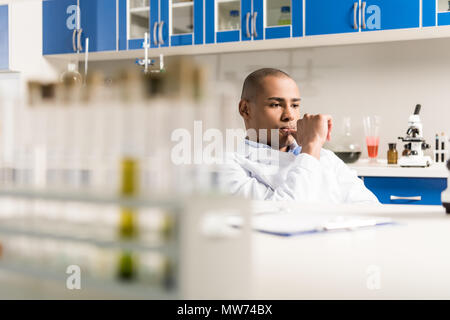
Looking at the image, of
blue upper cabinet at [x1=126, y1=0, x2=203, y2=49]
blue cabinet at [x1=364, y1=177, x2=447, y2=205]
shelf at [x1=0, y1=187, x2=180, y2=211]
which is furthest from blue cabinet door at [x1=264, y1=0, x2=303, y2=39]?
shelf at [x1=0, y1=187, x2=180, y2=211]

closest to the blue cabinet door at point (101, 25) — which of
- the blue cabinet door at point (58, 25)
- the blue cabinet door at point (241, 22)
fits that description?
the blue cabinet door at point (58, 25)

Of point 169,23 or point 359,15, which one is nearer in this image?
point 359,15

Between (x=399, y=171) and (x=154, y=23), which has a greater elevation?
(x=154, y=23)

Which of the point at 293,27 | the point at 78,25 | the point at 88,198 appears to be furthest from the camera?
the point at 78,25

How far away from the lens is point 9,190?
0.50 metres

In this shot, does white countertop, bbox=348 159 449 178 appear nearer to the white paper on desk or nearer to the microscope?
the microscope

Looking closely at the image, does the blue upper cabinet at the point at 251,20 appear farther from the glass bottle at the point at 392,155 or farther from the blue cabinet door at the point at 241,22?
the glass bottle at the point at 392,155

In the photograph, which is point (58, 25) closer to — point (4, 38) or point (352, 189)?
point (4, 38)

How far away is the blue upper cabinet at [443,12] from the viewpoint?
112 inches

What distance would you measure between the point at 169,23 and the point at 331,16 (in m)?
1.12

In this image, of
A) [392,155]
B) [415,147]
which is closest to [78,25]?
[392,155]

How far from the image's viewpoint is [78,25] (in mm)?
3861
